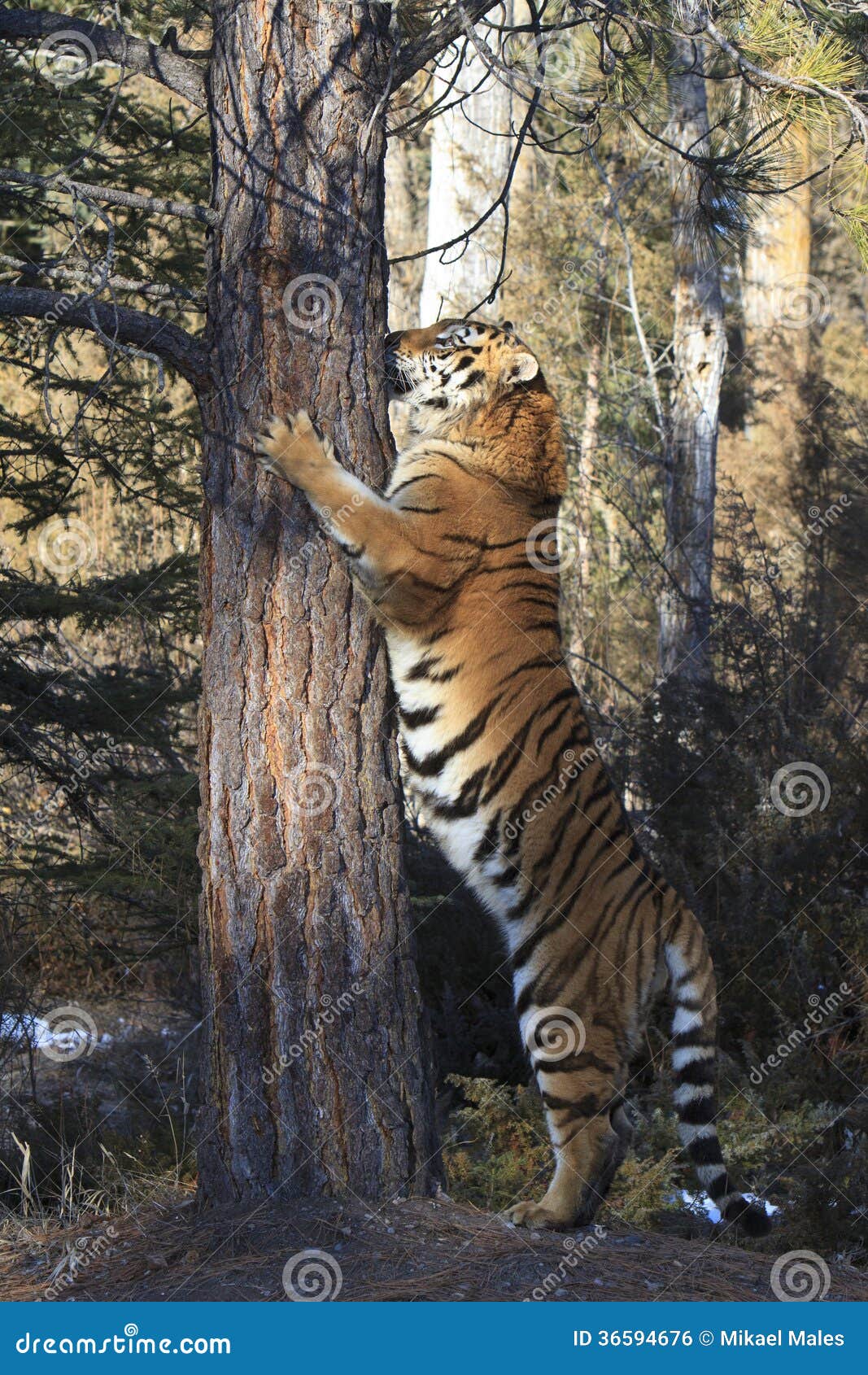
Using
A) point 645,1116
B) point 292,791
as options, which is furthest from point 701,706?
point 292,791

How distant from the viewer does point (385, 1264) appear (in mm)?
3523

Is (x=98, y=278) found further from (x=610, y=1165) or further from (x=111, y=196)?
(x=610, y=1165)

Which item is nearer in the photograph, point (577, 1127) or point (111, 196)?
point (111, 196)

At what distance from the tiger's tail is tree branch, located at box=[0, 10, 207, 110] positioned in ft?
10.7

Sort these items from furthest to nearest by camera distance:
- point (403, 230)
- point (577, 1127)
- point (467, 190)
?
point (403, 230)
point (467, 190)
point (577, 1127)

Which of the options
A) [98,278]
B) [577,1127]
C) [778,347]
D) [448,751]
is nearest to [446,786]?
[448,751]

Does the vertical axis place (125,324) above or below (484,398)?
below

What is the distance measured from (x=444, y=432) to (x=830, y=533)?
5106mm

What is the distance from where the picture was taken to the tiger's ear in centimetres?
500

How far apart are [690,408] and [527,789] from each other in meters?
6.55

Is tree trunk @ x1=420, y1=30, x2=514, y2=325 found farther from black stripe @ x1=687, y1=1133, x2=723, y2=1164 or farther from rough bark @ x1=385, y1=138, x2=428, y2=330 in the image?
black stripe @ x1=687, y1=1133, x2=723, y2=1164

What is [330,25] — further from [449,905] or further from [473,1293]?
[449,905]

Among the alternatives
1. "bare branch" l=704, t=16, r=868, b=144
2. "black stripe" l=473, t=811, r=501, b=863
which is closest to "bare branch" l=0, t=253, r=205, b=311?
"bare branch" l=704, t=16, r=868, b=144

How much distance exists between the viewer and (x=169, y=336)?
395cm
